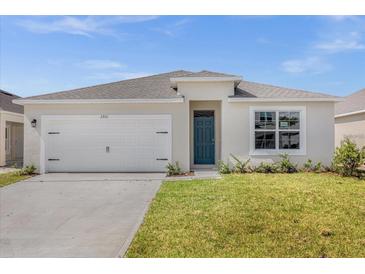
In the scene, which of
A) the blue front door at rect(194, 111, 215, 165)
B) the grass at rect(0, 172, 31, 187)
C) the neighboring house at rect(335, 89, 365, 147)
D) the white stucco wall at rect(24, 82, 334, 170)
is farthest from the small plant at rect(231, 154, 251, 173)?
the neighboring house at rect(335, 89, 365, 147)

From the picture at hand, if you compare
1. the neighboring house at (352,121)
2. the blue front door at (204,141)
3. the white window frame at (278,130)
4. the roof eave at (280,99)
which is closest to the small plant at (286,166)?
the white window frame at (278,130)

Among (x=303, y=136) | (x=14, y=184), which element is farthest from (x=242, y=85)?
(x=14, y=184)

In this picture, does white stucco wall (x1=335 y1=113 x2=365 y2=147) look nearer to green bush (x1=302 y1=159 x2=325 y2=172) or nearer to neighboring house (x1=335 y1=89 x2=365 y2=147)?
neighboring house (x1=335 y1=89 x2=365 y2=147)

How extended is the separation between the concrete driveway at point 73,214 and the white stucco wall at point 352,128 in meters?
12.5

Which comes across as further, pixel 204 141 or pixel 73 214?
pixel 204 141

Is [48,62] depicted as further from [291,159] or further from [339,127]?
[339,127]

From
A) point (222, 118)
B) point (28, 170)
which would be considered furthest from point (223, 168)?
point (28, 170)

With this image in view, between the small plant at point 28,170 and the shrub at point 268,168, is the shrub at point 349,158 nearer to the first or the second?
the shrub at point 268,168

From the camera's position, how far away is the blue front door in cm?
1498

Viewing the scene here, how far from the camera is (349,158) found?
502 inches

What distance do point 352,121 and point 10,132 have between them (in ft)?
65.1

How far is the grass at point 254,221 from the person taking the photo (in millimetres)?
5180

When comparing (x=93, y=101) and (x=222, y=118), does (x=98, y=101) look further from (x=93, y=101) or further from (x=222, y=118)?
(x=222, y=118)
